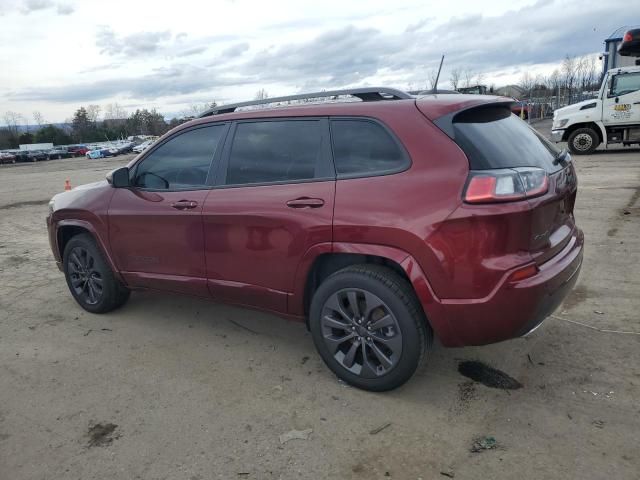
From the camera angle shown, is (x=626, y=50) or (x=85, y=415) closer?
(x=85, y=415)

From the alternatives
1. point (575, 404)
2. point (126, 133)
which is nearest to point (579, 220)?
point (575, 404)

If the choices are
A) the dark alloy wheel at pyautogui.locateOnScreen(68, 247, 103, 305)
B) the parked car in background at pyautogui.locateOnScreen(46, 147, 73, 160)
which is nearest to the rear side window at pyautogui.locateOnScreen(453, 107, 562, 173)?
the dark alloy wheel at pyautogui.locateOnScreen(68, 247, 103, 305)

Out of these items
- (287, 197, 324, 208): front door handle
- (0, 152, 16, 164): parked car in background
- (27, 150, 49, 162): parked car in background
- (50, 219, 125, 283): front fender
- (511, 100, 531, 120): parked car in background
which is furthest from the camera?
(27, 150, 49, 162): parked car in background

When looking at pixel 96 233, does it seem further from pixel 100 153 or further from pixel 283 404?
pixel 100 153

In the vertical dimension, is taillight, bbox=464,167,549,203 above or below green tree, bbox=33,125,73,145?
below

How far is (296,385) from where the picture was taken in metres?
3.38

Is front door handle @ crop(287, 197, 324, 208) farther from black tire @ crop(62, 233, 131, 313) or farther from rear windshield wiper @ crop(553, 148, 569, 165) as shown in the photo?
black tire @ crop(62, 233, 131, 313)

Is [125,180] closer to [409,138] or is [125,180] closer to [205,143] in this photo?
[205,143]

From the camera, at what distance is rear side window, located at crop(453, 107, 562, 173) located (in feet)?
9.24

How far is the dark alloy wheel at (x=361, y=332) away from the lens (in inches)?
120

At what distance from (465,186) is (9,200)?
1593 cm

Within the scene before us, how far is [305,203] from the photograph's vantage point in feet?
10.6

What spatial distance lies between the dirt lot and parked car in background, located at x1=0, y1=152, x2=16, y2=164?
213 ft

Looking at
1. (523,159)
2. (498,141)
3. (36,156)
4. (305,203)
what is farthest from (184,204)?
(36,156)
